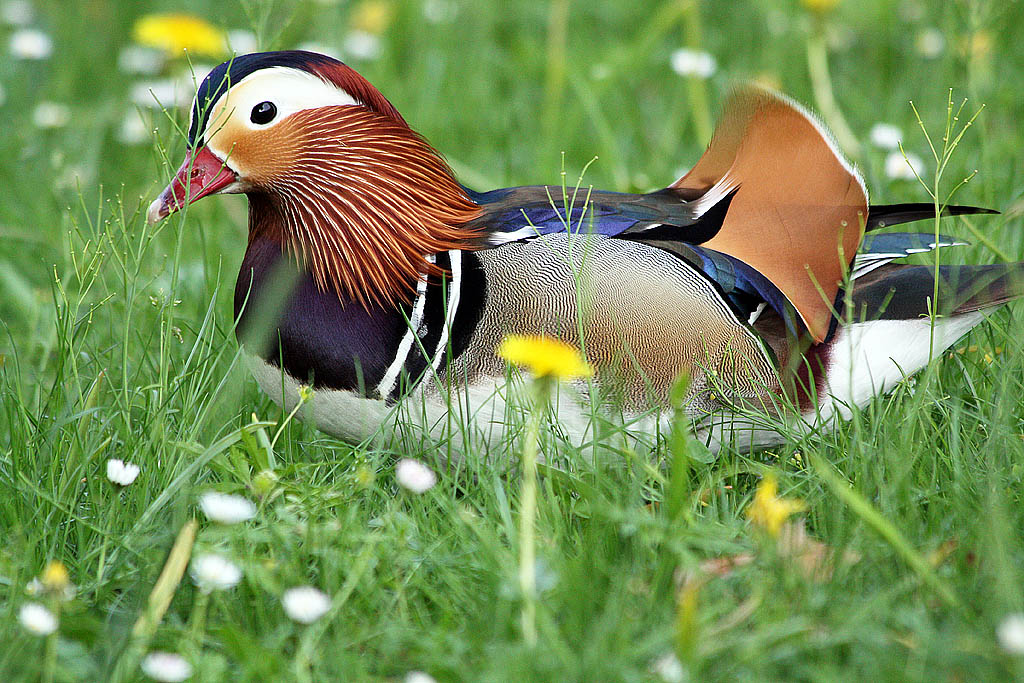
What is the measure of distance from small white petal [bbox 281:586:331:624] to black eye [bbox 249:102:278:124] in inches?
35.1

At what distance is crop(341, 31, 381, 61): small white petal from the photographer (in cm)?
430

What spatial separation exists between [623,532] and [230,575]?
553 mm

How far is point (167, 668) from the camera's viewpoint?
4.61 ft

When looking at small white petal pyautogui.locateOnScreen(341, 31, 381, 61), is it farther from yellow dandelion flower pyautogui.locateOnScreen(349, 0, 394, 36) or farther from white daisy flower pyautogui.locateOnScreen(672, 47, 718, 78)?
white daisy flower pyautogui.locateOnScreen(672, 47, 718, 78)

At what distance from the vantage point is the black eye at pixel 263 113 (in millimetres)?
1979

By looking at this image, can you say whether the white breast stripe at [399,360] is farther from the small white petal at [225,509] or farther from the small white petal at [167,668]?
the small white petal at [167,668]

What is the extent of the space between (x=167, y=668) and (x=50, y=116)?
2.77 meters

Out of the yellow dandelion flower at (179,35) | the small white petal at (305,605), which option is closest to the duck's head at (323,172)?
→ the small white petal at (305,605)

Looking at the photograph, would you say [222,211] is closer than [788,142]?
No

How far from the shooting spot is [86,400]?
2.08 metres

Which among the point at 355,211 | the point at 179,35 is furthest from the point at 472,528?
the point at 179,35

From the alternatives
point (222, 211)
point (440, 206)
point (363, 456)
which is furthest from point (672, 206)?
point (222, 211)

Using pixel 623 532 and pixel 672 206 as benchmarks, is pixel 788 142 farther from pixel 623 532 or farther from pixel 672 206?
pixel 623 532

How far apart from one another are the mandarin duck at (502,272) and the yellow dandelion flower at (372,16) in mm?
2391
